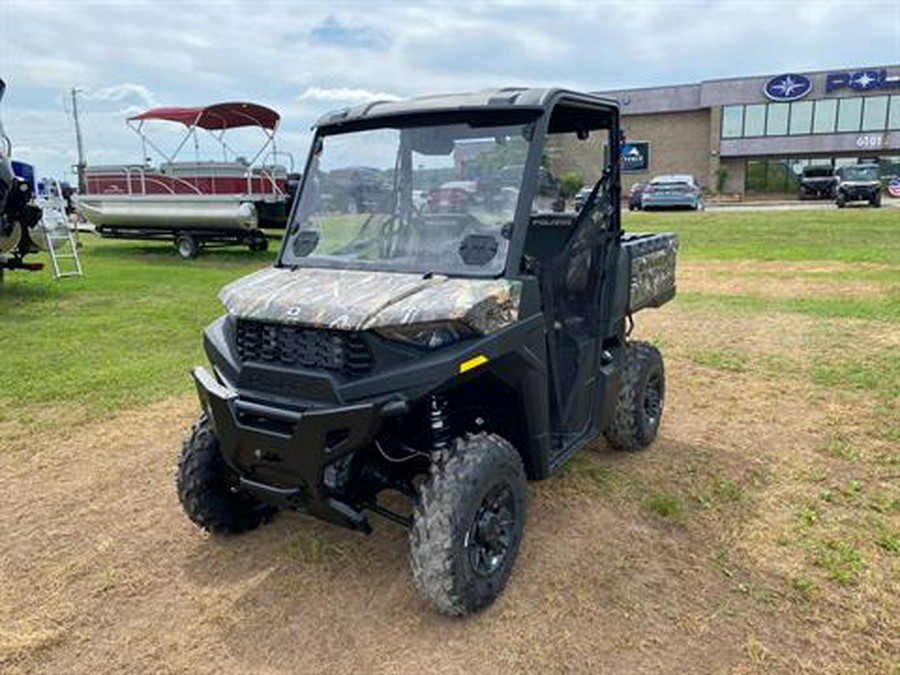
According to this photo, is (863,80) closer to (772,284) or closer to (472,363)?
(772,284)

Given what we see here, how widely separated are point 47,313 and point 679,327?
837 cm

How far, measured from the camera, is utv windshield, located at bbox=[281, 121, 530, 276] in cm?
336

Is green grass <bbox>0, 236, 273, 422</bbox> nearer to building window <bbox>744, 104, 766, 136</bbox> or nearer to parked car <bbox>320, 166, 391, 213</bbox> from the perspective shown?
parked car <bbox>320, 166, 391, 213</bbox>

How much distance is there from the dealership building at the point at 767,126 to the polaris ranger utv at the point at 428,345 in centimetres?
4169

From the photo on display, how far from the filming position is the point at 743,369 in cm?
689

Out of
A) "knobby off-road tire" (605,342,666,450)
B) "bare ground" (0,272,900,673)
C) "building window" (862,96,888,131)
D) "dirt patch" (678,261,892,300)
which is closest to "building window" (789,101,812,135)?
"building window" (862,96,888,131)

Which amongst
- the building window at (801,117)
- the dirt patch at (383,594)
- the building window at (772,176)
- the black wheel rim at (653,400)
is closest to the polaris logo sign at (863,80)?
the building window at (801,117)

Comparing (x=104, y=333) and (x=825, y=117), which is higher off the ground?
(x=825, y=117)

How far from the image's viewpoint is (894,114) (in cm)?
4516

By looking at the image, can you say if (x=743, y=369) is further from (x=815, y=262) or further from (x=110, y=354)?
(x=815, y=262)

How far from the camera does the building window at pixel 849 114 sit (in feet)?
150

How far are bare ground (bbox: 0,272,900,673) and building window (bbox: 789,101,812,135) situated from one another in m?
48.2

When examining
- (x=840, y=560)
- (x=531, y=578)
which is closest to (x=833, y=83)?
(x=840, y=560)

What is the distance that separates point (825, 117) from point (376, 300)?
51310mm
